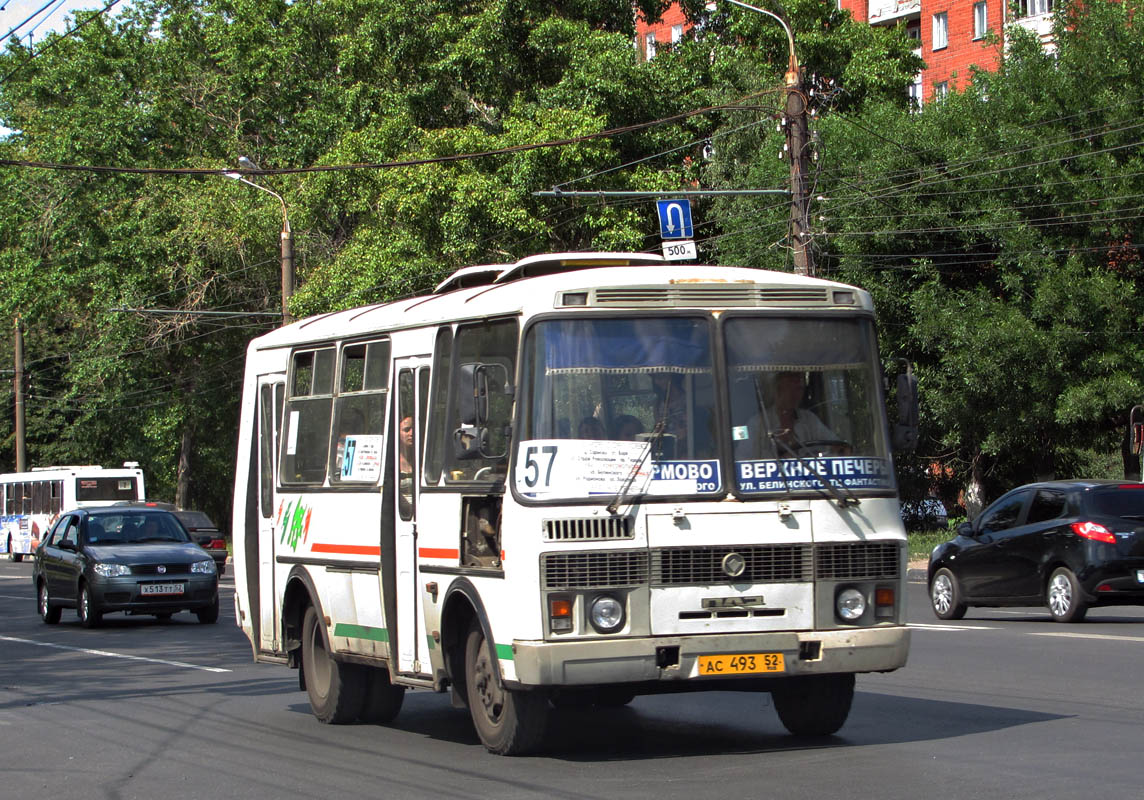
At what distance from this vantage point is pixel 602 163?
1523 inches

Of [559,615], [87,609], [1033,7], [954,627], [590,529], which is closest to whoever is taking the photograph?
[559,615]

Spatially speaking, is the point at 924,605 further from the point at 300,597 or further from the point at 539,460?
the point at 539,460

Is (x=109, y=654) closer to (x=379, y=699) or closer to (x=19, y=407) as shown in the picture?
(x=379, y=699)

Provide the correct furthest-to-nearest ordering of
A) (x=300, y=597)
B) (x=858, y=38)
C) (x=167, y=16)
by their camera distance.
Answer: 1. (x=167, y=16)
2. (x=858, y=38)
3. (x=300, y=597)

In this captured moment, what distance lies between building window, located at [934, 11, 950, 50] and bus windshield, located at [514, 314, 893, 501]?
56235 mm

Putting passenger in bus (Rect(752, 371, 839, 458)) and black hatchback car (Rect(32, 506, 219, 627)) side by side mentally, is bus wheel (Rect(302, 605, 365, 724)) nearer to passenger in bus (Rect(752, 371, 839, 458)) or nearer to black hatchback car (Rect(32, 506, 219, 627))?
passenger in bus (Rect(752, 371, 839, 458))

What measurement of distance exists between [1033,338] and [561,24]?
47.0ft

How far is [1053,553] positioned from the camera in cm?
1912

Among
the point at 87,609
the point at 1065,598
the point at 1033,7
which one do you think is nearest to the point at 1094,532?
the point at 1065,598

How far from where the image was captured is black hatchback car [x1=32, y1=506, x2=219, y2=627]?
2288cm

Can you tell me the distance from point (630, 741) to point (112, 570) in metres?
14.1

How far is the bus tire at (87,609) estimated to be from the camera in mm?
23031

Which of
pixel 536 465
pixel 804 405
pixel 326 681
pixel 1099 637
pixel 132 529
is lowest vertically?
pixel 1099 637

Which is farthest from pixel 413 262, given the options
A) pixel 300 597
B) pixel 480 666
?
pixel 480 666
